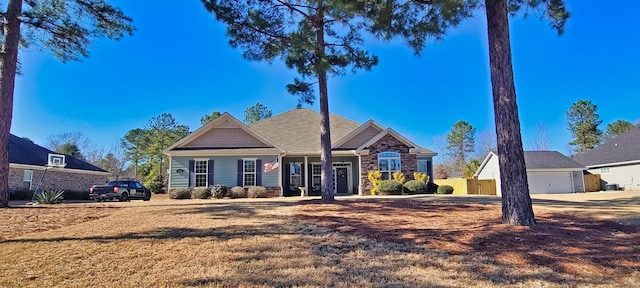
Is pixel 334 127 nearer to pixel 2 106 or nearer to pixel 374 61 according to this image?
pixel 374 61

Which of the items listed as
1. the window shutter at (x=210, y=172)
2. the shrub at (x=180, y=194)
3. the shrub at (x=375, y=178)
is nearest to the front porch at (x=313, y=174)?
the shrub at (x=375, y=178)

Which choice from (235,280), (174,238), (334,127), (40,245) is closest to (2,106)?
(40,245)

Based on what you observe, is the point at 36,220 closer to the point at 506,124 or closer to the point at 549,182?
the point at 506,124

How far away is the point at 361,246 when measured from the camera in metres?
5.57

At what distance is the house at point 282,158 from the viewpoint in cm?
2023

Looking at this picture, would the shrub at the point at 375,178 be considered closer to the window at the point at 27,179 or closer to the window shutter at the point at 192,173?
the window shutter at the point at 192,173

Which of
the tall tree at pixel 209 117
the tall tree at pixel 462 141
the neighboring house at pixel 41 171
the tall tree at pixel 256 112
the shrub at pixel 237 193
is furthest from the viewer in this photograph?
the tall tree at pixel 462 141

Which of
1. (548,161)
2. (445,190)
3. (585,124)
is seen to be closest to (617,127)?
(585,124)

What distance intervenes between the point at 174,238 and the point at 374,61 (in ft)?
30.5

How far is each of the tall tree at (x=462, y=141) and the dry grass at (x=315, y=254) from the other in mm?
42547

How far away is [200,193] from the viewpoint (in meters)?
19.0

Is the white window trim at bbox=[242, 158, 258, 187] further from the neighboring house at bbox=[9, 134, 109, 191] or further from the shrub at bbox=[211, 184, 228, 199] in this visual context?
the neighboring house at bbox=[9, 134, 109, 191]

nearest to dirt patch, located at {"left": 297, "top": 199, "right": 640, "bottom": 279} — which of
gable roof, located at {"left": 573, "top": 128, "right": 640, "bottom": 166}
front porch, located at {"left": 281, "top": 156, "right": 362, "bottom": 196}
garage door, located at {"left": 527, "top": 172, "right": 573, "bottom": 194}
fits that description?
front porch, located at {"left": 281, "top": 156, "right": 362, "bottom": 196}

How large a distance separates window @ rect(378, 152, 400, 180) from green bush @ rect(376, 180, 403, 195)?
5.00 ft
